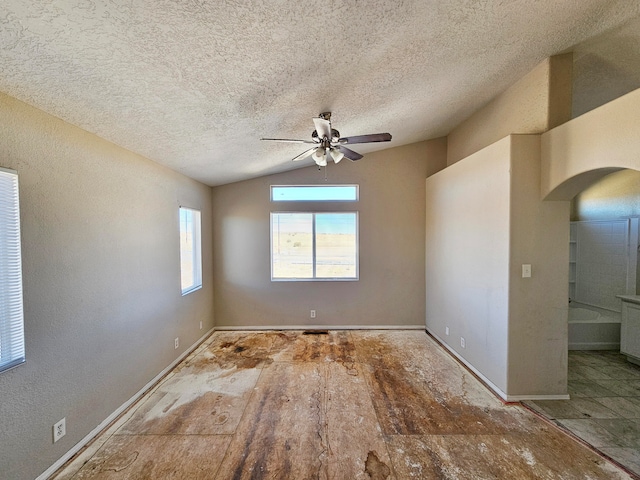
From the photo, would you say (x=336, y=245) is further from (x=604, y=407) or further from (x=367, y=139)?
(x=604, y=407)

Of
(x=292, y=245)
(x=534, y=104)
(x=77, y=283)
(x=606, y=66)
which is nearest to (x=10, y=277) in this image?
(x=77, y=283)

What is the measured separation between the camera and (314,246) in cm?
450

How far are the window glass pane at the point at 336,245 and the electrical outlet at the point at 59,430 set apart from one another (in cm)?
335

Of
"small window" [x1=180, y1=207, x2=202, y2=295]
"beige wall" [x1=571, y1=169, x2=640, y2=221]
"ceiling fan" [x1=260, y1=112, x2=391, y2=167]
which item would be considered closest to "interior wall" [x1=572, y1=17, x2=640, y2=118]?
"beige wall" [x1=571, y1=169, x2=640, y2=221]

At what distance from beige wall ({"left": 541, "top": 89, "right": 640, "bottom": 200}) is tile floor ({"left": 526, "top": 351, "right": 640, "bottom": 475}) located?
6.55ft

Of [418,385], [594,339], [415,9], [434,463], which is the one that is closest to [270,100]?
[415,9]

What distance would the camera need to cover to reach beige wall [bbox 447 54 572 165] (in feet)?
8.01

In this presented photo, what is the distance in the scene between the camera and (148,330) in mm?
2723

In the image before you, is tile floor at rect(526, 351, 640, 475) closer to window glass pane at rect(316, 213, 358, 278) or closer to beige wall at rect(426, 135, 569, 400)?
beige wall at rect(426, 135, 569, 400)

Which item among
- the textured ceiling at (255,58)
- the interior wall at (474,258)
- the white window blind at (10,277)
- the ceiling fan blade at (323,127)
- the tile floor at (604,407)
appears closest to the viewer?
the textured ceiling at (255,58)

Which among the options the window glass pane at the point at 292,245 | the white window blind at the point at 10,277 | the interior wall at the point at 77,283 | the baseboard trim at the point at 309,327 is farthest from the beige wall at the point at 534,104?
the white window blind at the point at 10,277

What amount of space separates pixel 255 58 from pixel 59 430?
2.92 metres

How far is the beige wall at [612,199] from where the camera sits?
12.2 feet

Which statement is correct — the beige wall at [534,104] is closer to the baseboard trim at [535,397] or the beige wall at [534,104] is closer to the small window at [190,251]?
the baseboard trim at [535,397]
